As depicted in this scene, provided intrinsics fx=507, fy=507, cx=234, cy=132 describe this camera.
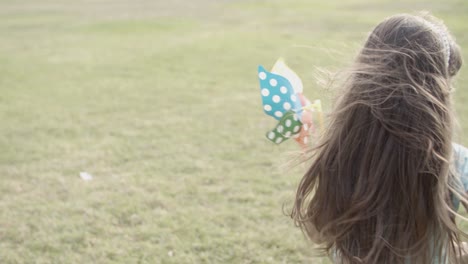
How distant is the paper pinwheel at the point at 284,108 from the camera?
166 centimetres

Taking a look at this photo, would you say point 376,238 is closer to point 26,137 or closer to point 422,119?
point 422,119

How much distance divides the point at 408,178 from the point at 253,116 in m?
3.19

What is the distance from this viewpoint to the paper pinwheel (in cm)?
166

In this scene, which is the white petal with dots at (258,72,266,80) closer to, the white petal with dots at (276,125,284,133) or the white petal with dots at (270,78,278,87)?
the white petal with dots at (270,78,278,87)

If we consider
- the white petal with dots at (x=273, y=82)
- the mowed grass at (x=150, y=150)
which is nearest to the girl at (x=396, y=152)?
the mowed grass at (x=150, y=150)

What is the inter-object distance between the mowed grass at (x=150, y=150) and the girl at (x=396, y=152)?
0.19 m

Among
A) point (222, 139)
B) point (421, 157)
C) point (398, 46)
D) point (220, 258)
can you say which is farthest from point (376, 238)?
point (222, 139)

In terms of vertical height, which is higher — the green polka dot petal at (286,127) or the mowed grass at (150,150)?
the green polka dot petal at (286,127)

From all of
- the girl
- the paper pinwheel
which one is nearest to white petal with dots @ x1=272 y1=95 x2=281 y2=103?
the paper pinwheel

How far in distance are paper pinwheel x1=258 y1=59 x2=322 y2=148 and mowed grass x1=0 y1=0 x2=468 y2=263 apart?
0.26 ft

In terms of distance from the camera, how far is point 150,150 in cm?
372

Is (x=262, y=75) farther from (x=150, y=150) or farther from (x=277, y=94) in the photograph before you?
(x=150, y=150)

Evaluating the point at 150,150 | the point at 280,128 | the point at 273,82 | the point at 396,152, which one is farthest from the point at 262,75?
the point at 150,150

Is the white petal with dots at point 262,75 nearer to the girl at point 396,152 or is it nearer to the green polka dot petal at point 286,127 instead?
the green polka dot petal at point 286,127
